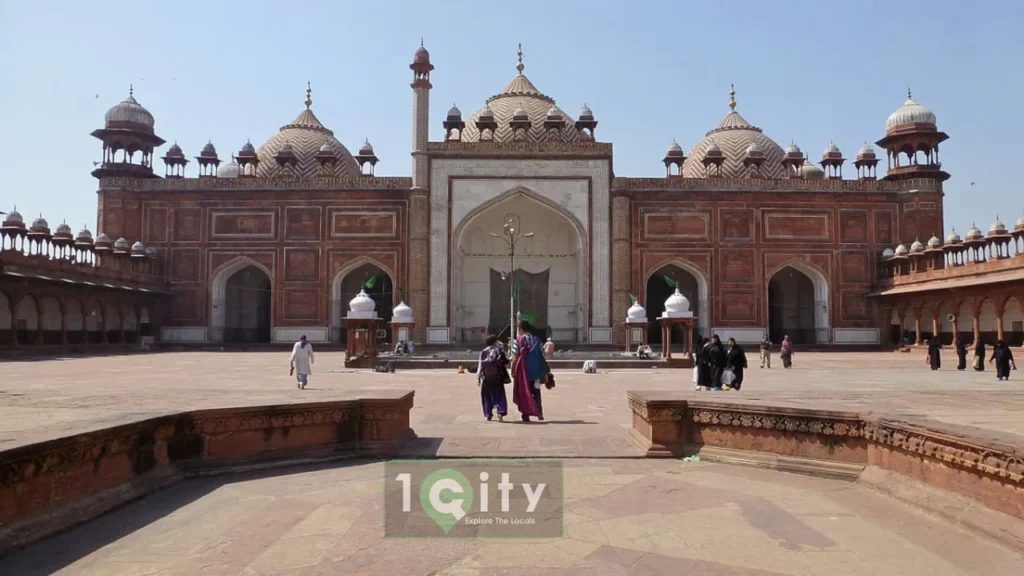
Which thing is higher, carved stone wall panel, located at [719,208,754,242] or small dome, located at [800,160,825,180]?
small dome, located at [800,160,825,180]

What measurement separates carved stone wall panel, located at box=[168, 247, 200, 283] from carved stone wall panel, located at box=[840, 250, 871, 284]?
75.3 ft

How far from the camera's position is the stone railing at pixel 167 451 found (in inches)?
113

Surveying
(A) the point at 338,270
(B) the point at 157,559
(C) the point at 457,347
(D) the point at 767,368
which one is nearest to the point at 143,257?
(A) the point at 338,270

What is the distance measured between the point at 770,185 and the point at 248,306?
791 inches

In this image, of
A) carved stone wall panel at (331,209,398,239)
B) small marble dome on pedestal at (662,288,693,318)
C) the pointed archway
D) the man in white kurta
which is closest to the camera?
the man in white kurta

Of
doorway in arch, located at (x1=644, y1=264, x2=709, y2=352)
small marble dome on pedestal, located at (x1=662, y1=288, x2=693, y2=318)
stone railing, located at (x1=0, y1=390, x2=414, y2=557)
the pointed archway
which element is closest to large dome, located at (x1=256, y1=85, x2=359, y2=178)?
doorway in arch, located at (x1=644, y1=264, x2=709, y2=352)

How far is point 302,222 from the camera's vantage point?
2584cm

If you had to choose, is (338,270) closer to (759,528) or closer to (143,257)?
(143,257)

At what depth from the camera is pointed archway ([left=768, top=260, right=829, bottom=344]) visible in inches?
1080

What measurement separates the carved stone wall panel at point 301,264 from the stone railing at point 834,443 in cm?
2183

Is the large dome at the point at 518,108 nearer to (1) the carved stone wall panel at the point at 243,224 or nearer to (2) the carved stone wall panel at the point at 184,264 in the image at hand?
(1) the carved stone wall panel at the point at 243,224

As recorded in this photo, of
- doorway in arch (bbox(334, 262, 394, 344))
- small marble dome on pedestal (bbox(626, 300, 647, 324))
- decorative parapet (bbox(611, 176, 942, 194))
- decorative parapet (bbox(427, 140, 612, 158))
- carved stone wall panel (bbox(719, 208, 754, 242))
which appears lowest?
small marble dome on pedestal (bbox(626, 300, 647, 324))

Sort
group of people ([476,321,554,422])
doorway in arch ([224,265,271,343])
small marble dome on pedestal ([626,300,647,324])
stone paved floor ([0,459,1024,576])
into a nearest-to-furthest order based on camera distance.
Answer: stone paved floor ([0,459,1024,576]) → group of people ([476,321,554,422]) → small marble dome on pedestal ([626,300,647,324]) → doorway in arch ([224,265,271,343])

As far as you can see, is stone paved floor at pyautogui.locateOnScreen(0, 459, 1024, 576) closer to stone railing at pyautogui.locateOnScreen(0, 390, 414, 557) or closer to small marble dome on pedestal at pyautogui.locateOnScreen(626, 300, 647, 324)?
stone railing at pyautogui.locateOnScreen(0, 390, 414, 557)
